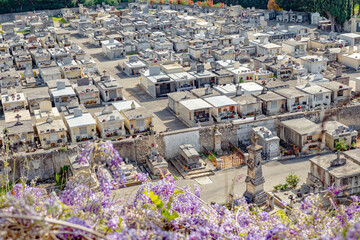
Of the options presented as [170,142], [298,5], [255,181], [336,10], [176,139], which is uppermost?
[336,10]

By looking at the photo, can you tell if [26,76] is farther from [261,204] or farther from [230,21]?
[230,21]

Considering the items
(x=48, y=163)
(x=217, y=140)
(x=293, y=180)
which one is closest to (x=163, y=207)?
→ (x=293, y=180)

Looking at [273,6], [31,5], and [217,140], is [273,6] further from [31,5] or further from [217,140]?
[217,140]

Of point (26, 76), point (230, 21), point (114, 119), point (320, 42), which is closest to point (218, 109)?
point (114, 119)

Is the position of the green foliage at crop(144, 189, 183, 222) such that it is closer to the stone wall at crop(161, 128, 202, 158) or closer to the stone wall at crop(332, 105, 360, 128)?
the stone wall at crop(161, 128, 202, 158)

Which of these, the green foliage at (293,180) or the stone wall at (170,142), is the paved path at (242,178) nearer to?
the green foliage at (293,180)

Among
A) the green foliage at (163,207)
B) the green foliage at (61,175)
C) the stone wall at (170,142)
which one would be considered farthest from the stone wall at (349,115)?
the green foliage at (163,207)

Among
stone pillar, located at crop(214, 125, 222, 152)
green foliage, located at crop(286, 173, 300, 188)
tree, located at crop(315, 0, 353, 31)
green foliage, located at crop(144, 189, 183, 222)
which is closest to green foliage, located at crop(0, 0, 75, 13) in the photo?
tree, located at crop(315, 0, 353, 31)

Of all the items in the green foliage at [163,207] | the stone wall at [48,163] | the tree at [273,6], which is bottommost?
the stone wall at [48,163]
